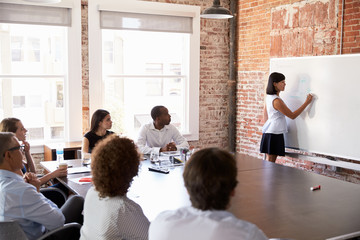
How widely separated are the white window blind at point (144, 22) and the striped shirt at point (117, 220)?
182 inches

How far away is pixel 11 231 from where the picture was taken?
2.37 meters

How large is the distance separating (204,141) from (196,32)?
1.87 metres

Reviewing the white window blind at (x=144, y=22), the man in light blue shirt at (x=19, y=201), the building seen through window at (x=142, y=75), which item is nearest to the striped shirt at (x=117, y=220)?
the man in light blue shirt at (x=19, y=201)

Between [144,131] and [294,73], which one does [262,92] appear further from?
[144,131]

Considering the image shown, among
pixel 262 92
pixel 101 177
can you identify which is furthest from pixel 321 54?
pixel 101 177

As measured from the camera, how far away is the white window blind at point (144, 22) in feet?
20.9

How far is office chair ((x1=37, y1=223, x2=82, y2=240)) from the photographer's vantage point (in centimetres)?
260

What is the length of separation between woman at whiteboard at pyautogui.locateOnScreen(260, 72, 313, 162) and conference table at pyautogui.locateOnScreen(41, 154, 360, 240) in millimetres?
1846

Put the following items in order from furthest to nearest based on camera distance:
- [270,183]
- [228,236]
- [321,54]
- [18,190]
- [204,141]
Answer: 1. [204,141]
2. [321,54]
3. [270,183]
4. [18,190]
5. [228,236]

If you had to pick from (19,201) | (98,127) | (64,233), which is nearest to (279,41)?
(98,127)

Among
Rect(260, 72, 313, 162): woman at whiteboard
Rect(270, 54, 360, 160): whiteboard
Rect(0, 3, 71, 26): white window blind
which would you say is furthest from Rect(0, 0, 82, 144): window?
Rect(270, 54, 360, 160): whiteboard

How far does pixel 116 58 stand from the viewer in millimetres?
6598

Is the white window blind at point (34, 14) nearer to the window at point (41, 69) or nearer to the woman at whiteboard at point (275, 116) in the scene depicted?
the window at point (41, 69)

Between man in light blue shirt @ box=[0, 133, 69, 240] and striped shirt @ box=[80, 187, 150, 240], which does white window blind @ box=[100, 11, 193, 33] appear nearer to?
man in light blue shirt @ box=[0, 133, 69, 240]
